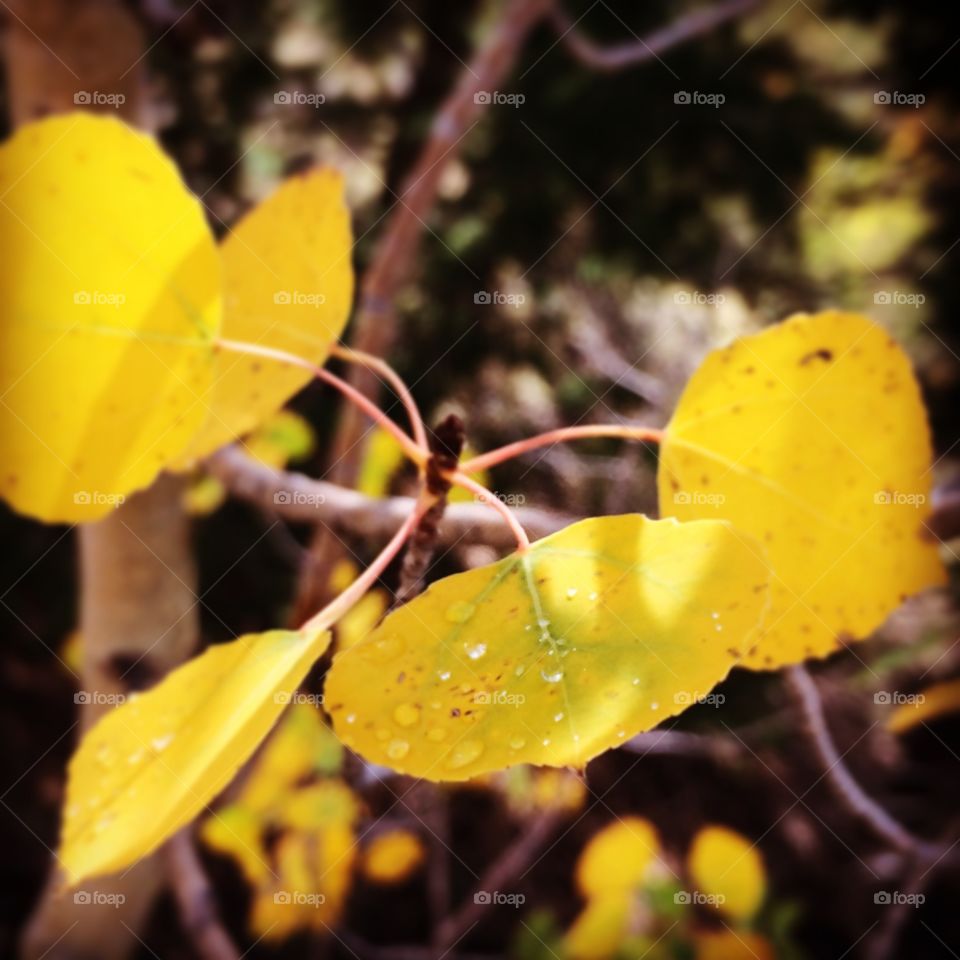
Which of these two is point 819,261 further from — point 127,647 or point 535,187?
point 127,647

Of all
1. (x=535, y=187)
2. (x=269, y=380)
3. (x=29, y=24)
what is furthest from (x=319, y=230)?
(x=535, y=187)

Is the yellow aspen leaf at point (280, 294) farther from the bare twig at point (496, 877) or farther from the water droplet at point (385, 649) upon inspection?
the bare twig at point (496, 877)

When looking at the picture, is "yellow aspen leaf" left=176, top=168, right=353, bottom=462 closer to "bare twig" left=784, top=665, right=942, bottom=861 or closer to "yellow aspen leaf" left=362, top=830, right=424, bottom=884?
"bare twig" left=784, top=665, right=942, bottom=861

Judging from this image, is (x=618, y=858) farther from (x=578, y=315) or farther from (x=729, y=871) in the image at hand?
(x=578, y=315)

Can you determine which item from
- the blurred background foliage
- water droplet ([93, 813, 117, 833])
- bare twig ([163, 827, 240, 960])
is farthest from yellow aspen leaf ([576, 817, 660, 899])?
water droplet ([93, 813, 117, 833])

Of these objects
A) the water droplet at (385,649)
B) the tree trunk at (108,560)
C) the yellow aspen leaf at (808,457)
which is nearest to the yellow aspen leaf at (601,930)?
the tree trunk at (108,560)

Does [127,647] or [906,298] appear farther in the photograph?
[906,298]
